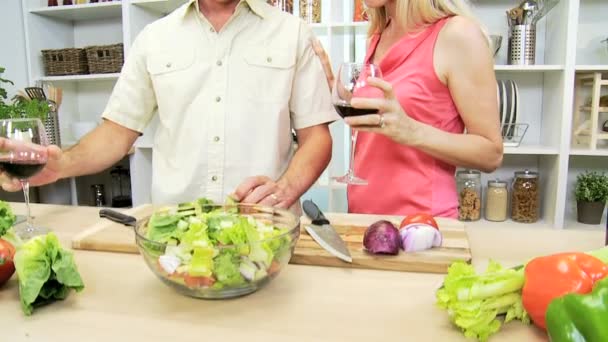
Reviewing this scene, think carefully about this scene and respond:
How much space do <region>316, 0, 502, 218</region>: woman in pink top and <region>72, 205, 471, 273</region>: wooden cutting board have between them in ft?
0.51

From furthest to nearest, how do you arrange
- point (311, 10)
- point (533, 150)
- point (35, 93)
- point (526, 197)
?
point (35, 93) < point (311, 10) < point (526, 197) < point (533, 150)

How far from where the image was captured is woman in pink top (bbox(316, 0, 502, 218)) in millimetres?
1127

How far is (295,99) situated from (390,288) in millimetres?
Answer: 801

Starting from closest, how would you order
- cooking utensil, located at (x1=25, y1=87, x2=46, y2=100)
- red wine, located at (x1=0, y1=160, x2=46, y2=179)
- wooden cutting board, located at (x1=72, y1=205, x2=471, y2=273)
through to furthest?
1. wooden cutting board, located at (x1=72, y1=205, x2=471, y2=273)
2. red wine, located at (x1=0, y1=160, x2=46, y2=179)
3. cooking utensil, located at (x1=25, y1=87, x2=46, y2=100)

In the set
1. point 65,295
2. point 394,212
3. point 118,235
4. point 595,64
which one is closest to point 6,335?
point 65,295

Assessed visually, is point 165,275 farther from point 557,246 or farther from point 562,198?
point 562,198

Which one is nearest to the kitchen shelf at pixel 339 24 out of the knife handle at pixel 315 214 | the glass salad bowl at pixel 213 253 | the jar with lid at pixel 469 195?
the jar with lid at pixel 469 195

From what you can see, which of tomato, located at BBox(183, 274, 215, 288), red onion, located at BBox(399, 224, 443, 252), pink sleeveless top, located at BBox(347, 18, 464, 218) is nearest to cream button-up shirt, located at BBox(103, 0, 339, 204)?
pink sleeveless top, located at BBox(347, 18, 464, 218)

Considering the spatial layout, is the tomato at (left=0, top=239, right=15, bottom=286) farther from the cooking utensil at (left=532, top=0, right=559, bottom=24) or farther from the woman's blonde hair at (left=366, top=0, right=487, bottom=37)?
the cooking utensil at (left=532, top=0, right=559, bottom=24)

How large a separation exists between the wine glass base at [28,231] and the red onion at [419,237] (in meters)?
0.73

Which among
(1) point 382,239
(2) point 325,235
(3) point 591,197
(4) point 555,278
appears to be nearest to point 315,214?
(2) point 325,235

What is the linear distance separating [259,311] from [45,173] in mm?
761

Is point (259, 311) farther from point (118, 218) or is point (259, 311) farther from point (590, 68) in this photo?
point (590, 68)

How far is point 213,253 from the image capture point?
25.0 inches
